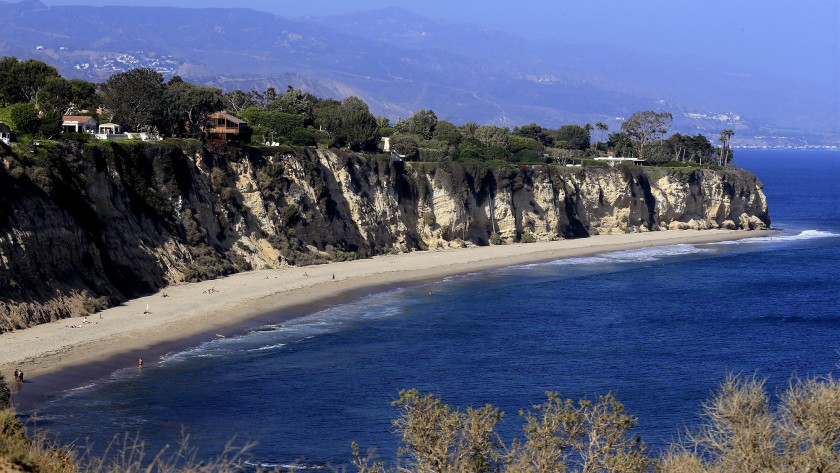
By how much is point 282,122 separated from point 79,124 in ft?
68.6

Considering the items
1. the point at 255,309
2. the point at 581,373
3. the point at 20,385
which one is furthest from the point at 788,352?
the point at 20,385

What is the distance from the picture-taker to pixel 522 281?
70875 millimetres

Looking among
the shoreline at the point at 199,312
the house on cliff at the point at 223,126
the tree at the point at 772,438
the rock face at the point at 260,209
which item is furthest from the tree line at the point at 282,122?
the tree at the point at 772,438

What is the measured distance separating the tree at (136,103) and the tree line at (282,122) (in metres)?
0.07

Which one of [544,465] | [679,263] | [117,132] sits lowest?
[679,263]

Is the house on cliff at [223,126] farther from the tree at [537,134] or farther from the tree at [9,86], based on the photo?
the tree at [537,134]

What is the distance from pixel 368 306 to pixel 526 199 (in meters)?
38.2

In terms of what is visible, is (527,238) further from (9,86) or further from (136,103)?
(9,86)

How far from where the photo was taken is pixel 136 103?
76.6 metres

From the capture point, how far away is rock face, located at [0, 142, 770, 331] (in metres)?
52.2

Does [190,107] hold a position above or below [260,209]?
above

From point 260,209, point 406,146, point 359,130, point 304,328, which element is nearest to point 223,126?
point 260,209

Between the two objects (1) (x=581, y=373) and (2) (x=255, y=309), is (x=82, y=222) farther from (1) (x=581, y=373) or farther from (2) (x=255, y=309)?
(1) (x=581, y=373)

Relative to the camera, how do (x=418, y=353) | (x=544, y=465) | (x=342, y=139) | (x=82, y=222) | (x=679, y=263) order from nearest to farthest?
1. (x=544, y=465)
2. (x=418, y=353)
3. (x=82, y=222)
4. (x=679, y=263)
5. (x=342, y=139)
